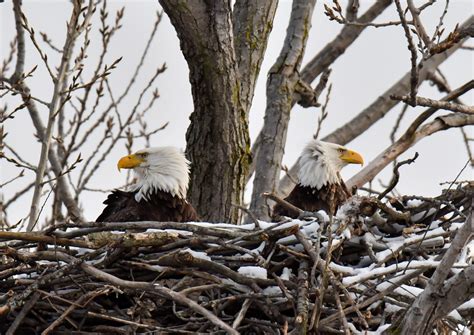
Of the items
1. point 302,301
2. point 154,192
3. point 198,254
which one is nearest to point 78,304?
point 198,254

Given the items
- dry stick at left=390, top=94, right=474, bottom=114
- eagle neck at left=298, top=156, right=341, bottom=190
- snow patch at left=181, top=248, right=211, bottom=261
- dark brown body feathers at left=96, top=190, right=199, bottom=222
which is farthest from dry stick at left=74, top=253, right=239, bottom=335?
eagle neck at left=298, top=156, right=341, bottom=190

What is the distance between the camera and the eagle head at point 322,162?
8.12 meters

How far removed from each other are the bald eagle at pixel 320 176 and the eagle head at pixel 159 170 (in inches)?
29.1

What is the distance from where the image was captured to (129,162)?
25.7 ft

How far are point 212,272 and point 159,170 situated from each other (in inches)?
93.1

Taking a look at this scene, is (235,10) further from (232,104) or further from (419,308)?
(419,308)

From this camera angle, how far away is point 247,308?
203 inches

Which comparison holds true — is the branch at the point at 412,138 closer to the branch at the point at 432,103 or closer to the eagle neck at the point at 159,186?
the eagle neck at the point at 159,186

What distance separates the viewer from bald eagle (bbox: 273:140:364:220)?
7.92 meters

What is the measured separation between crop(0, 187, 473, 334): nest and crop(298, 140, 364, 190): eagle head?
94.4 inches

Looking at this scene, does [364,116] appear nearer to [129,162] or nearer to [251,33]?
[251,33]

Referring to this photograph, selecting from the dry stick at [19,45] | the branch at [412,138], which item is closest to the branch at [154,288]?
the dry stick at [19,45]

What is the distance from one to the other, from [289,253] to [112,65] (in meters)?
2.75

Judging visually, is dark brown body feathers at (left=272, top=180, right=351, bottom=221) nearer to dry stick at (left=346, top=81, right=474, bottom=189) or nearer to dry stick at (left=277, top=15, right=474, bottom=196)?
dry stick at (left=346, top=81, right=474, bottom=189)
